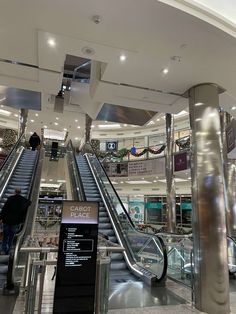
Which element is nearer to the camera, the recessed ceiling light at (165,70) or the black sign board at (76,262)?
the black sign board at (76,262)

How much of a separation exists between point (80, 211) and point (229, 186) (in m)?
9.60

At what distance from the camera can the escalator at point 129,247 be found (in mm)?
5668

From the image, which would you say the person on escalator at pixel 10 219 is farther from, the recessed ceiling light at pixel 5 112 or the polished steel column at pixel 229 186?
the recessed ceiling light at pixel 5 112

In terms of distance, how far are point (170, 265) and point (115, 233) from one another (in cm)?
181

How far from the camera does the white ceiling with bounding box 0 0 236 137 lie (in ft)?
11.2

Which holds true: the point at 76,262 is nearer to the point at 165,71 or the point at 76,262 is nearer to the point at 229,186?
the point at 165,71

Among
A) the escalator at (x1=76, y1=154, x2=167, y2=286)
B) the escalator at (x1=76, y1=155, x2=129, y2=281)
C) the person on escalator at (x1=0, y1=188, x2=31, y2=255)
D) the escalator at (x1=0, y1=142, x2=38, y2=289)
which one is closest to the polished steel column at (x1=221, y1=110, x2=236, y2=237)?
the escalator at (x1=76, y1=154, x2=167, y2=286)

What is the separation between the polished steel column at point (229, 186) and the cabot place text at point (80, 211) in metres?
8.84

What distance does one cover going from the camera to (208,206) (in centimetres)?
464

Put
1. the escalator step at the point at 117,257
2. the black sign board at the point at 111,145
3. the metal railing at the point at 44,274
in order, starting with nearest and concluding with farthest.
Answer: the metal railing at the point at 44,274
the escalator step at the point at 117,257
the black sign board at the point at 111,145

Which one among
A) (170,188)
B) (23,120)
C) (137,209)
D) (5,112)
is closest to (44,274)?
(170,188)

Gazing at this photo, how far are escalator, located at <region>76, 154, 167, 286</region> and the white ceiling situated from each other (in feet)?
10.0

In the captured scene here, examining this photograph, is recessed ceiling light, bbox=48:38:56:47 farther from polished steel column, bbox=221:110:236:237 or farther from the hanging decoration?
the hanging decoration

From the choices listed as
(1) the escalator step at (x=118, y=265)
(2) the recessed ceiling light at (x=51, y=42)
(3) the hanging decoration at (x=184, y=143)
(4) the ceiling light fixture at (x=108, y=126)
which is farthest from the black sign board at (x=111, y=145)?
(2) the recessed ceiling light at (x=51, y=42)
